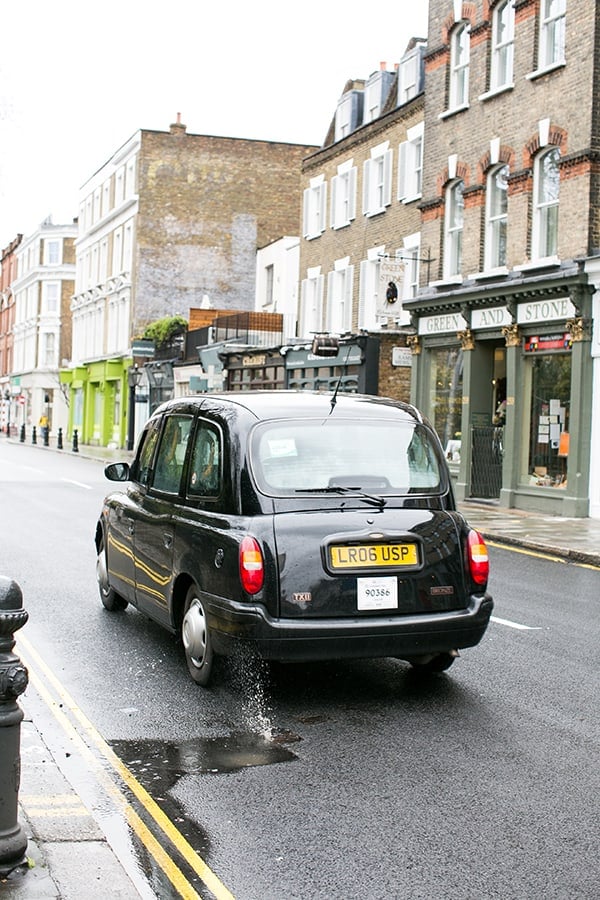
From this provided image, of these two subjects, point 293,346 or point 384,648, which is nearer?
point 384,648

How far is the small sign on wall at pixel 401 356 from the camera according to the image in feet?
95.2

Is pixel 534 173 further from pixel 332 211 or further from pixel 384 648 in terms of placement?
pixel 384 648

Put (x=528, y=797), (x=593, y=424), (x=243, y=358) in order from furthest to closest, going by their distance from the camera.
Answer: (x=243, y=358) → (x=593, y=424) → (x=528, y=797)

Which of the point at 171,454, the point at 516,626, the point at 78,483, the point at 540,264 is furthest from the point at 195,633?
the point at 78,483

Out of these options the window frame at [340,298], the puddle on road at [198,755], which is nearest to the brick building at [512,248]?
the window frame at [340,298]

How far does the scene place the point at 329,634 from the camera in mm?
6391

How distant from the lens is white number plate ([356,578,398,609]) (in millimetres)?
6480

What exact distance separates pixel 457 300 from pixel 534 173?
335 cm

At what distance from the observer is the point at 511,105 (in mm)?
23594

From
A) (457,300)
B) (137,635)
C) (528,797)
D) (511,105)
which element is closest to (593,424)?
(457,300)

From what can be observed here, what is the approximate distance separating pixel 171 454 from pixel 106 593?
2.09 meters

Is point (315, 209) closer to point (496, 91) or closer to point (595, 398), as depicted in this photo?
point (496, 91)

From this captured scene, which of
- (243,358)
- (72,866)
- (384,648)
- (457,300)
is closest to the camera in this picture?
(72,866)

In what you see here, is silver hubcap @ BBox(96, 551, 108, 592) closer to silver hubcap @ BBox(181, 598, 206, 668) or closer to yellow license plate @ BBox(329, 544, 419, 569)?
silver hubcap @ BBox(181, 598, 206, 668)
